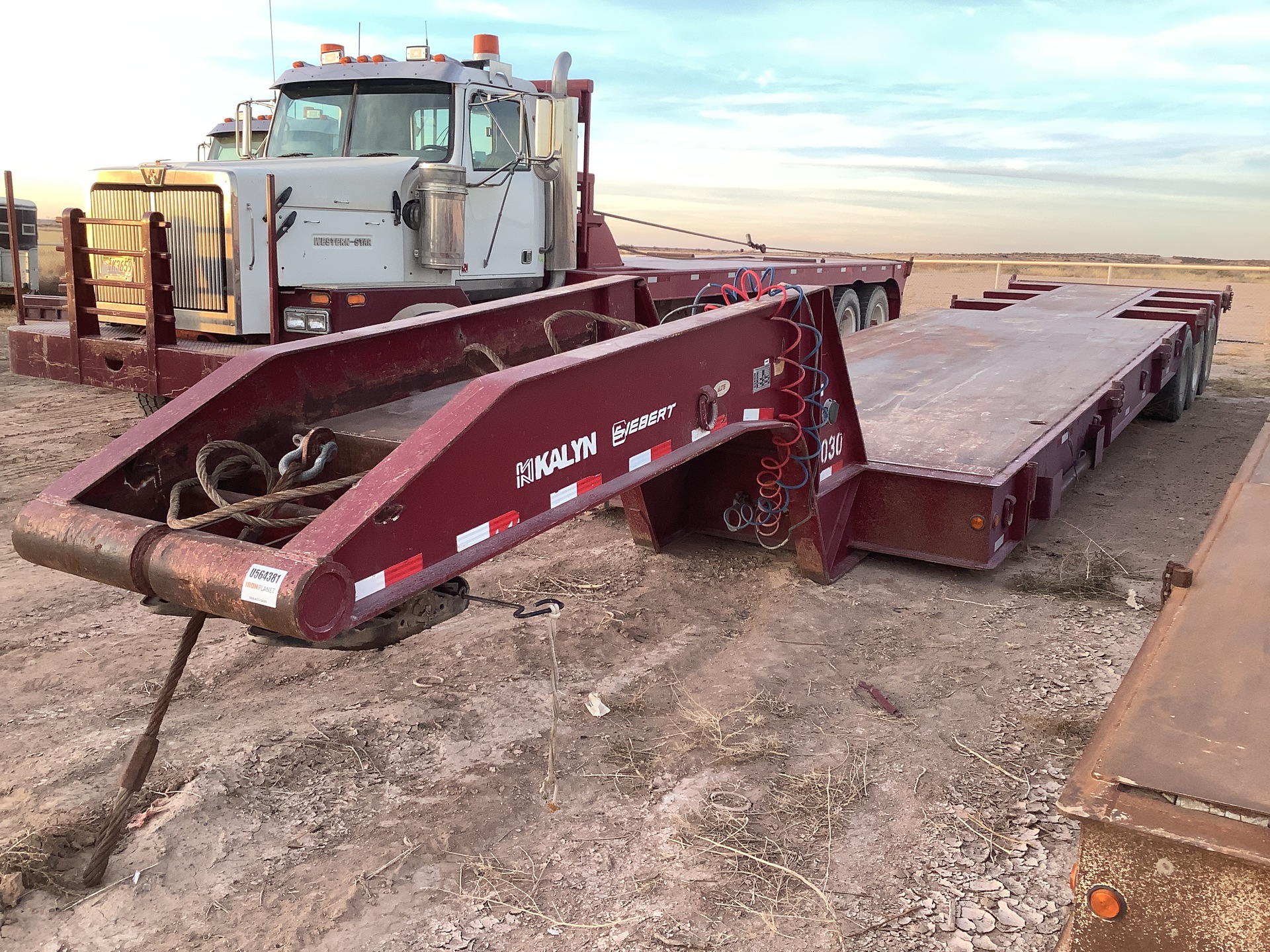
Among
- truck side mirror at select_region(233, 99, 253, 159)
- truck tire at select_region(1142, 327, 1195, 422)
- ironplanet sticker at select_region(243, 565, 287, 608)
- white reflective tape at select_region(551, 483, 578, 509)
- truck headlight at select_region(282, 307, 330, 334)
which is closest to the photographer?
ironplanet sticker at select_region(243, 565, 287, 608)

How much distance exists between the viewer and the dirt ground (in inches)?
115

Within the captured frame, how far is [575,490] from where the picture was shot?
334 centimetres

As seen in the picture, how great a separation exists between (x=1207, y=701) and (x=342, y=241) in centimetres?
621

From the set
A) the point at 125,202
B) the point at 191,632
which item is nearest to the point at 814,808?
the point at 191,632

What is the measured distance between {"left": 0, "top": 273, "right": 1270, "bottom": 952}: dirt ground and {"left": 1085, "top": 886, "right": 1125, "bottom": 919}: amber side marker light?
1.03m

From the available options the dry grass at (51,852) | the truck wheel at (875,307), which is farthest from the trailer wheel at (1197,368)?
the dry grass at (51,852)

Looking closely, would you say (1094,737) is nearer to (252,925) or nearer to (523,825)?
(523,825)

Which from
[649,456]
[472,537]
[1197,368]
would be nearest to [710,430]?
[649,456]

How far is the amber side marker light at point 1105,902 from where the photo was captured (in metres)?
1.88

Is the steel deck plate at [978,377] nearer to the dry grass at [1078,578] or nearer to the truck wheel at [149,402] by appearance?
the dry grass at [1078,578]

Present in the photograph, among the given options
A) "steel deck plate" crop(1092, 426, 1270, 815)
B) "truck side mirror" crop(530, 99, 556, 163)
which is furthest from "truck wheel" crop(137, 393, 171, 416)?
"steel deck plate" crop(1092, 426, 1270, 815)

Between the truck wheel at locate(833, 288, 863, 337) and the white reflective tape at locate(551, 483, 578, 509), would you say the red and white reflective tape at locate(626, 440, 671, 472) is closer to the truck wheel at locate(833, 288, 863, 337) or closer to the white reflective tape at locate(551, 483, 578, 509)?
the white reflective tape at locate(551, 483, 578, 509)

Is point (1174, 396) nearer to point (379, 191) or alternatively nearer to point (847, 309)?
point (847, 309)

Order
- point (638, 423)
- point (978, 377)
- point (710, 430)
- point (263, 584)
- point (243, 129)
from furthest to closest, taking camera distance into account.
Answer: point (243, 129)
point (978, 377)
point (710, 430)
point (638, 423)
point (263, 584)
